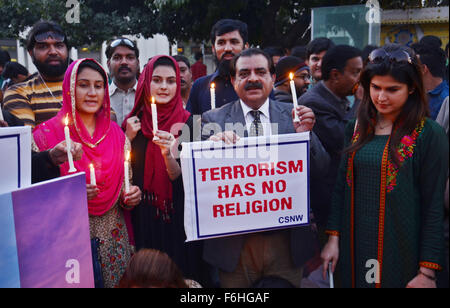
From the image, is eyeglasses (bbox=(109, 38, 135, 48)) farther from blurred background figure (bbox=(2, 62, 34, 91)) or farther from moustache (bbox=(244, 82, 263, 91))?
blurred background figure (bbox=(2, 62, 34, 91))

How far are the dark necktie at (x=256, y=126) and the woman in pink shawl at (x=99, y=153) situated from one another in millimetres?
833

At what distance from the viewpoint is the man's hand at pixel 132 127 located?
2967mm

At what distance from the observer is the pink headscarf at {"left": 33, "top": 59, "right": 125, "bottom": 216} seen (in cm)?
263

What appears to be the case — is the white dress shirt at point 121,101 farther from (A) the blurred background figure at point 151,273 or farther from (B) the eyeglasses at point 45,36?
(A) the blurred background figure at point 151,273

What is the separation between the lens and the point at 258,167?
235 centimetres

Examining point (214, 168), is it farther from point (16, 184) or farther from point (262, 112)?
point (16, 184)

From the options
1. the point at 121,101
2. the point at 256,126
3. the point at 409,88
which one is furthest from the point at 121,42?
the point at 409,88

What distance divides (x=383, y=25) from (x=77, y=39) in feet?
20.8

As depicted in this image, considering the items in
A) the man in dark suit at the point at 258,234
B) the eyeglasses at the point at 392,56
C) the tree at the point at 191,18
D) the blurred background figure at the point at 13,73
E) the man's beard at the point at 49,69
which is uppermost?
the tree at the point at 191,18

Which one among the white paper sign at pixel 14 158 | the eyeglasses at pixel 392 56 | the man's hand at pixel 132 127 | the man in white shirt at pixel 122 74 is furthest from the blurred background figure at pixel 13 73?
the eyeglasses at pixel 392 56

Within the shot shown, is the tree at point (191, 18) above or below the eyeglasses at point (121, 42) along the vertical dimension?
above
